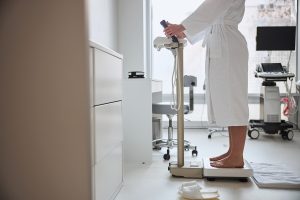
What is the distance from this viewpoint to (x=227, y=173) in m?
1.95

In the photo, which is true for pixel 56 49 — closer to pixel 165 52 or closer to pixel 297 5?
pixel 165 52

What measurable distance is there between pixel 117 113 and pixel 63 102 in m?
1.10

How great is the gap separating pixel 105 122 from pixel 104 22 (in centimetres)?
216

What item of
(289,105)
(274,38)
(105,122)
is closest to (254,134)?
(289,105)

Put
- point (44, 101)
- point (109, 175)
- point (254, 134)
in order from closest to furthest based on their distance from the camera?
point (44, 101) → point (109, 175) → point (254, 134)

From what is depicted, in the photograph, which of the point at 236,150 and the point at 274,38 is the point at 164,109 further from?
the point at 274,38

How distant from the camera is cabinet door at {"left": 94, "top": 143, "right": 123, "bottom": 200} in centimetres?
130

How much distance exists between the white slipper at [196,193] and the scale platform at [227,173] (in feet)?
0.96

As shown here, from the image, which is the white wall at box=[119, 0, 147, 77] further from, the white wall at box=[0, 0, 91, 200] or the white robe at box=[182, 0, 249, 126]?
the white wall at box=[0, 0, 91, 200]

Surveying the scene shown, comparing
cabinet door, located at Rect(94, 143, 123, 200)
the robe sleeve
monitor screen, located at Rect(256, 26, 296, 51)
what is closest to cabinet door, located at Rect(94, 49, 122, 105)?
cabinet door, located at Rect(94, 143, 123, 200)

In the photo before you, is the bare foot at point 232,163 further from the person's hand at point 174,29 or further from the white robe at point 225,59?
the person's hand at point 174,29

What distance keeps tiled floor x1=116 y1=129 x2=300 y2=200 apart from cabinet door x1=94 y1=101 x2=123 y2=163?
14.6 inches

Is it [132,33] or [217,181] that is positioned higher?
[132,33]

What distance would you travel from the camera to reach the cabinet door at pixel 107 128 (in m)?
1.27
